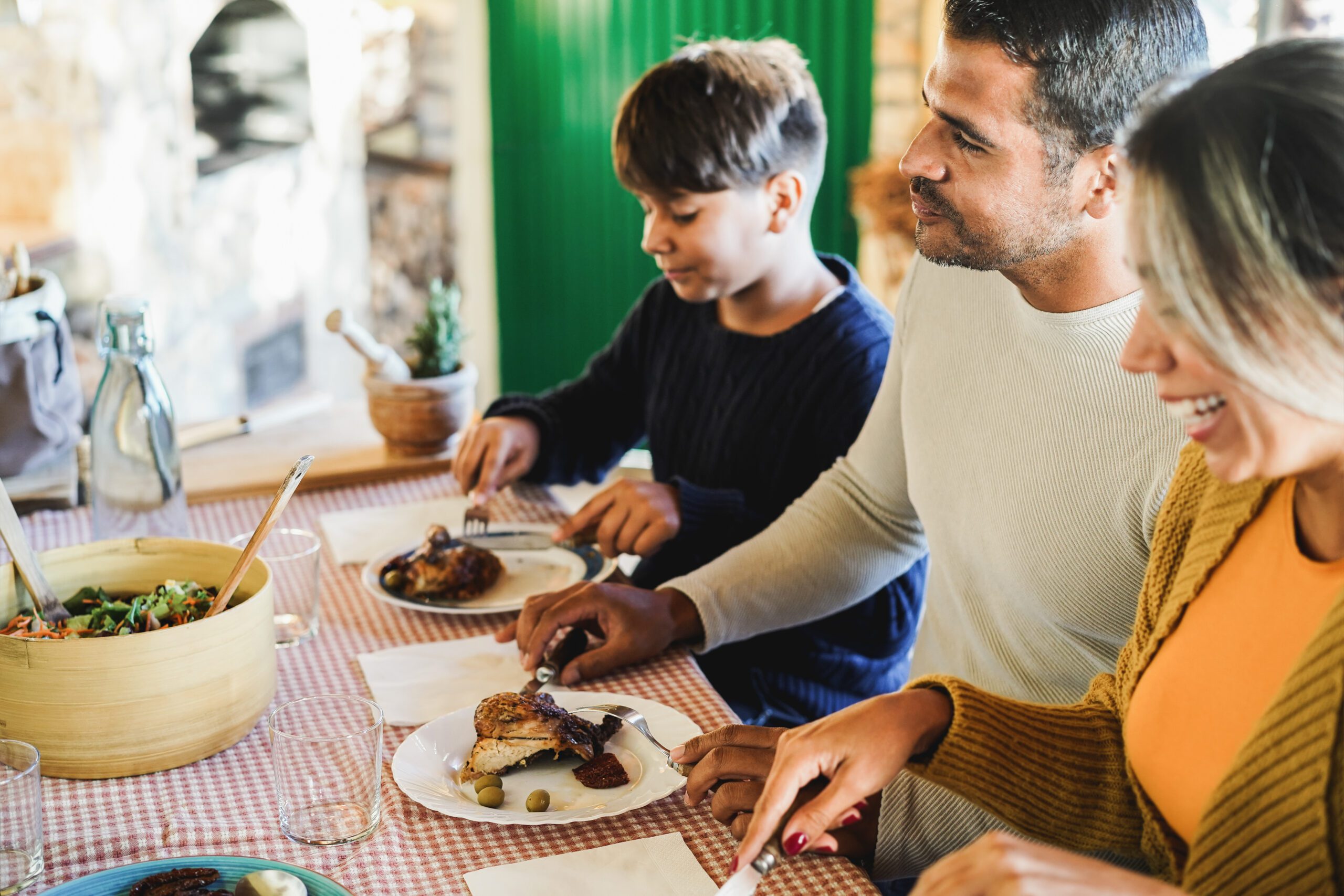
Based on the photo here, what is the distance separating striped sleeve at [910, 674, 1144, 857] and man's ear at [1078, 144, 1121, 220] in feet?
1.71

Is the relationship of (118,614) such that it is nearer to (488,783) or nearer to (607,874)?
(488,783)

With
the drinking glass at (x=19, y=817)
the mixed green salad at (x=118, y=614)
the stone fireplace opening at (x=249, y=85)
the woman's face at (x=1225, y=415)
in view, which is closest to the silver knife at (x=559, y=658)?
the mixed green salad at (x=118, y=614)

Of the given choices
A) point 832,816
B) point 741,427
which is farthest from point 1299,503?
point 741,427

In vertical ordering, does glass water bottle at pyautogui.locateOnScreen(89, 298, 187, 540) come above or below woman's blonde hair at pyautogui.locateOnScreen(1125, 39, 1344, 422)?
below

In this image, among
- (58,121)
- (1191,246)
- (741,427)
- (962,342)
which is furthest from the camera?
(58,121)

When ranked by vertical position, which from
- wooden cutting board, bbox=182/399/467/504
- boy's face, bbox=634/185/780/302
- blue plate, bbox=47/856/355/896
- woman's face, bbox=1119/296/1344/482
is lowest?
wooden cutting board, bbox=182/399/467/504

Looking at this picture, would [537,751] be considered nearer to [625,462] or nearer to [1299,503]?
[1299,503]

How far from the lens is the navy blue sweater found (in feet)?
5.69

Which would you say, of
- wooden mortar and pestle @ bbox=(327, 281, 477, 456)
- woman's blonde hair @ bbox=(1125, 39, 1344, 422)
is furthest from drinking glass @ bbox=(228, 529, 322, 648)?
A: woman's blonde hair @ bbox=(1125, 39, 1344, 422)

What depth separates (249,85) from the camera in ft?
12.2

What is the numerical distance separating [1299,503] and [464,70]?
145 inches

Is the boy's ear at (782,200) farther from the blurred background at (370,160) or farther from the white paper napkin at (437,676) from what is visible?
the blurred background at (370,160)

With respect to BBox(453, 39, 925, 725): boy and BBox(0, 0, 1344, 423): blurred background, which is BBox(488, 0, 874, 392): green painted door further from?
BBox(453, 39, 925, 725): boy

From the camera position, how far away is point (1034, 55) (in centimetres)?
120
